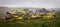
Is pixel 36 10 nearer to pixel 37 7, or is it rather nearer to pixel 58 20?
pixel 37 7

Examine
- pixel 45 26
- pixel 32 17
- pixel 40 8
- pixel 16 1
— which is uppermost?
pixel 16 1

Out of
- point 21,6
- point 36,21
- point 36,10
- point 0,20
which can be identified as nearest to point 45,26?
point 36,21

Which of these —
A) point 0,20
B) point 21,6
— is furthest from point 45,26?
point 0,20

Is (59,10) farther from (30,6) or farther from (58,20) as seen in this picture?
(30,6)

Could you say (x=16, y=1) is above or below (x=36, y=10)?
above

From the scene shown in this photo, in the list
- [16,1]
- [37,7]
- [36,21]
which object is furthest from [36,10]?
[16,1]

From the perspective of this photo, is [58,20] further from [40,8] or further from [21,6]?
[21,6]

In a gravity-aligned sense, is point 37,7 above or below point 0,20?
above
